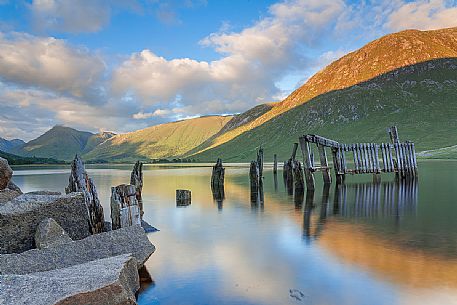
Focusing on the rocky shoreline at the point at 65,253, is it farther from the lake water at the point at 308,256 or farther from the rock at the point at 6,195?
the lake water at the point at 308,256

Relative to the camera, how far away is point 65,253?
789 cm

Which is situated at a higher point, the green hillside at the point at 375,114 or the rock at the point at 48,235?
the green hillside at the point at 375,114

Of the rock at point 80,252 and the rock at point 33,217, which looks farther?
the rock at point 33,217

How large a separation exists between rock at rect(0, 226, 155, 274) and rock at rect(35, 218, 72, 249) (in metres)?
0.63

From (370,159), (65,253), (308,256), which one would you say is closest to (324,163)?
→ (370,159)

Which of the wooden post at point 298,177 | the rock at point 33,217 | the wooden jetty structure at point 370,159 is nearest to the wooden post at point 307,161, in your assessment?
the wooden post at point 298,177

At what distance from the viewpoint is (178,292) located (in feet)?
A: 23.3

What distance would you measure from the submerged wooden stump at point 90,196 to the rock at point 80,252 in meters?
2.62

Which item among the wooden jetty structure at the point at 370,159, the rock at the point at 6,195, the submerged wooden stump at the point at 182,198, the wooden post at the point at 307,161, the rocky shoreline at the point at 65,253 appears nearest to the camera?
the rocky shoreline at the point at 65,253

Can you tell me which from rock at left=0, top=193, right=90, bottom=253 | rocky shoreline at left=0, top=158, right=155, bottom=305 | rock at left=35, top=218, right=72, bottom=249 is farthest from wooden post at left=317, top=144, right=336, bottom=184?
rock at left=35, top=218, right=72, bottom=249

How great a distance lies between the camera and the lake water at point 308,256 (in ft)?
22.2

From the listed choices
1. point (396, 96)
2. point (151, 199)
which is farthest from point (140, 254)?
point (396, 96)

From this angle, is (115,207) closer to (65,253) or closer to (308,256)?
(65,253)

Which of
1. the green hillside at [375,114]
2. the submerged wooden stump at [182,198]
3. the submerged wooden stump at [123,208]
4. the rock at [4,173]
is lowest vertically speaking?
the submerged wooden stump at [182,198]
